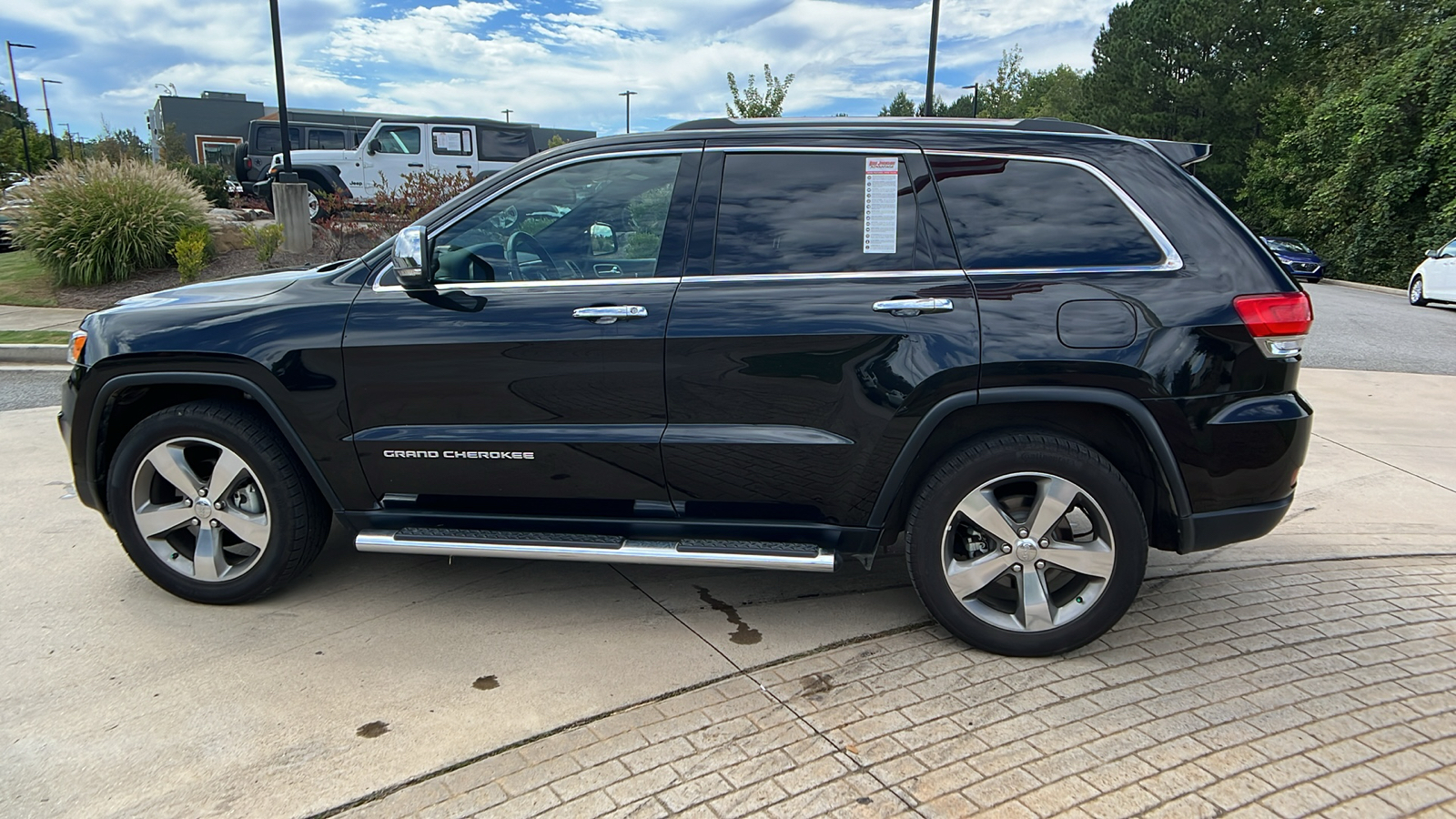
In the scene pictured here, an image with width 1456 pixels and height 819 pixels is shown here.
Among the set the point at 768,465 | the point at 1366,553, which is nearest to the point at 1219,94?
the point at 1366,553

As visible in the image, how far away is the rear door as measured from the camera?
125 inches

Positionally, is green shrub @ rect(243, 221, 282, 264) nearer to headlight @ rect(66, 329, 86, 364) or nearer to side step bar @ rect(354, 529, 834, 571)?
headlight @ rect(66, 329, 86, 364)

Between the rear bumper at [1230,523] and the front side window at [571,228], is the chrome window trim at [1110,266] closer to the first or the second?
the rear bumper at [1230,523]

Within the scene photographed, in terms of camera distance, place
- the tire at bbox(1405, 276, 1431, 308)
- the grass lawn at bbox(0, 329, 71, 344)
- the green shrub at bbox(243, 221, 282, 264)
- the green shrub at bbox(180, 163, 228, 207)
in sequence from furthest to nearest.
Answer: the green shrub at bbox(180, 163, 228, 207) → the tire at bbox(1405, 276, 1431, 308) → the green shrub at bbox(243, 221, 282, 264) → the grass lawn at bbox(0, 329, 71, 344)

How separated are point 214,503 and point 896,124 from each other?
3.05 meters

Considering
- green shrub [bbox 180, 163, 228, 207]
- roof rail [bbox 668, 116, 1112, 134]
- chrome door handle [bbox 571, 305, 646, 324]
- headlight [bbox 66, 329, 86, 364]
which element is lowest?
headlight [bbox 66, 329, 86, 364]

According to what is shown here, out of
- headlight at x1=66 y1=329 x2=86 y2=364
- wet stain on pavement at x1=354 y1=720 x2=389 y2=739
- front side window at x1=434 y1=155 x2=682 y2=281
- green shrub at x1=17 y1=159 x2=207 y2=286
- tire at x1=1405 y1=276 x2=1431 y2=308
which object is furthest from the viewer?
tire at x1=1405 y1=276 x2=1431 y2=308

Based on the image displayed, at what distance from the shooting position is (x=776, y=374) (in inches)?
127

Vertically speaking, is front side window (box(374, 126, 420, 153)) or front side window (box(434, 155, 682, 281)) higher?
front side window (box(374, 126, 420, 153))

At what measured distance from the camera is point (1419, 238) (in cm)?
2316

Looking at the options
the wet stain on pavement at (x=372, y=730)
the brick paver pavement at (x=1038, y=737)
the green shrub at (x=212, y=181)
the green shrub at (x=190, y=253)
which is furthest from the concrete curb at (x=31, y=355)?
the green shrub at (x=212, y=181)

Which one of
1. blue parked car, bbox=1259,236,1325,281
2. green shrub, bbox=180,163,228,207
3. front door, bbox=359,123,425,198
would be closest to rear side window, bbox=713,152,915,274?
front door, bbox=359,123,425,198

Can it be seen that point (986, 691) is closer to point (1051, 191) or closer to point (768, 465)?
point (768, 465)

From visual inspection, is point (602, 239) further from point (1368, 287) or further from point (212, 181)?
point (212, 181)
